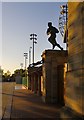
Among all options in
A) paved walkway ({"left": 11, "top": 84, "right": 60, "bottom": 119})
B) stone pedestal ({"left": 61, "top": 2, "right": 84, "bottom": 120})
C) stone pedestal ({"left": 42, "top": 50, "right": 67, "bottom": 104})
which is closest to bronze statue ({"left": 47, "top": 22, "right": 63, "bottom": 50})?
stone pedestal ({"left": 42, "top": 50, "right": 67, "bottom": 104})

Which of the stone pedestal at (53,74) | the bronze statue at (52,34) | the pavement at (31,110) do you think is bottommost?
the pavement at (31,110)

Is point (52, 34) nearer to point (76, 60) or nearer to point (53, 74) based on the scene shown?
point (53, 74)

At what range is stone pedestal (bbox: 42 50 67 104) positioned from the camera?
19641 mm

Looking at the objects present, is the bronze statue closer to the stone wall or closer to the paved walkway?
the paved walkway

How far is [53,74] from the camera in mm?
19859

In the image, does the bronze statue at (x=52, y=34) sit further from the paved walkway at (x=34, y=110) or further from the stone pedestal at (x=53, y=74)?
the paved walkway at (x=34, y=110)

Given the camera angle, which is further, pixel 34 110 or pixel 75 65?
pixel 34 110

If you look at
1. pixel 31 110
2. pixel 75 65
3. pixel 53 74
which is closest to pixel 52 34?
pixel 53 74

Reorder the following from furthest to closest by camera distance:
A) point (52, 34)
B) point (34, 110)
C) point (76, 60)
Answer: point (52, 34), point (34, 110), point (76, 60)

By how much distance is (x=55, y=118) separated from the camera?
39.3ft

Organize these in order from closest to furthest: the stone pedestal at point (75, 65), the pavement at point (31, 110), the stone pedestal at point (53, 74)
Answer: the stone pedestal at point (75, 65) < the pavement at point (31, 110) < the stone pedestal at point (53, 74)

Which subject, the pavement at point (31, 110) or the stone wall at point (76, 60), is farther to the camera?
the pavement at point (31, 110)

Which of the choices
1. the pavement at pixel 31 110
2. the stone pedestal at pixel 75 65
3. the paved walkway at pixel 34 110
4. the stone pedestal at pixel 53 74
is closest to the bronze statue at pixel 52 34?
the stone pedestal at pixel 53 74

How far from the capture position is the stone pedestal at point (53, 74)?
19641 mm
